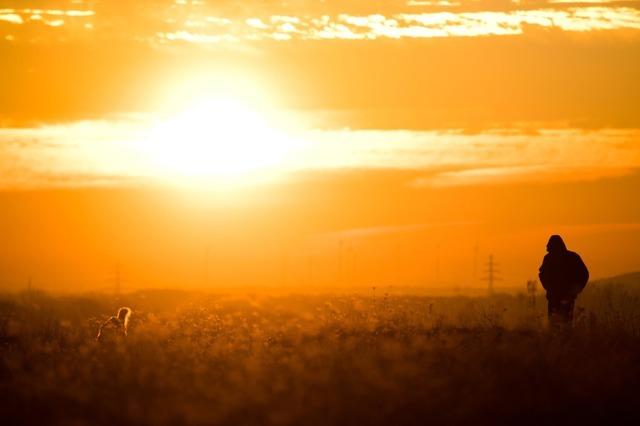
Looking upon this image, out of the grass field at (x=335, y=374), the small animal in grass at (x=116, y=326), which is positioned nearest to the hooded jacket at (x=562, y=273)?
the grass field at (x=335, y=374)

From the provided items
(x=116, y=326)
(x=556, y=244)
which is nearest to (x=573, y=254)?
(x=556, y=244)

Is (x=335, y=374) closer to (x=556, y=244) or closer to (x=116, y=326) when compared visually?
(x=556, y=244)

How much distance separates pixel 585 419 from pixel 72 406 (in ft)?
25.6

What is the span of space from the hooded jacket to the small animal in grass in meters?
9.52


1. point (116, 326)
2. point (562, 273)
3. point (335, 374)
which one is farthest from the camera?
point (116, 326)

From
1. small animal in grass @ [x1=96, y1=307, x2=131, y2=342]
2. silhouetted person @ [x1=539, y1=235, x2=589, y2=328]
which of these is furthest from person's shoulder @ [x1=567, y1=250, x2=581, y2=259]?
small animal in grass @ [x1=96, y1=307, x2=131, y2=342]

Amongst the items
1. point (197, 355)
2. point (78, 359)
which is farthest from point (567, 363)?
point (78, 359)

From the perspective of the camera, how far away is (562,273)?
24.2 meters

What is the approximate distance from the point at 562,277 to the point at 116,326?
35.5ft

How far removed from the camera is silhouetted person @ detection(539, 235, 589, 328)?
2411 cm

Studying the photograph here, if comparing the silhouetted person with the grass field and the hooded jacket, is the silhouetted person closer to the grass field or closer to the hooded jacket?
the hooded jacket

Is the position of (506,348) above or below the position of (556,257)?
below

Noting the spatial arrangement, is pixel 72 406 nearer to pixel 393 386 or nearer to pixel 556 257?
pixel 393 386

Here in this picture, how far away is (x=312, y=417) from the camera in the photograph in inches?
642
